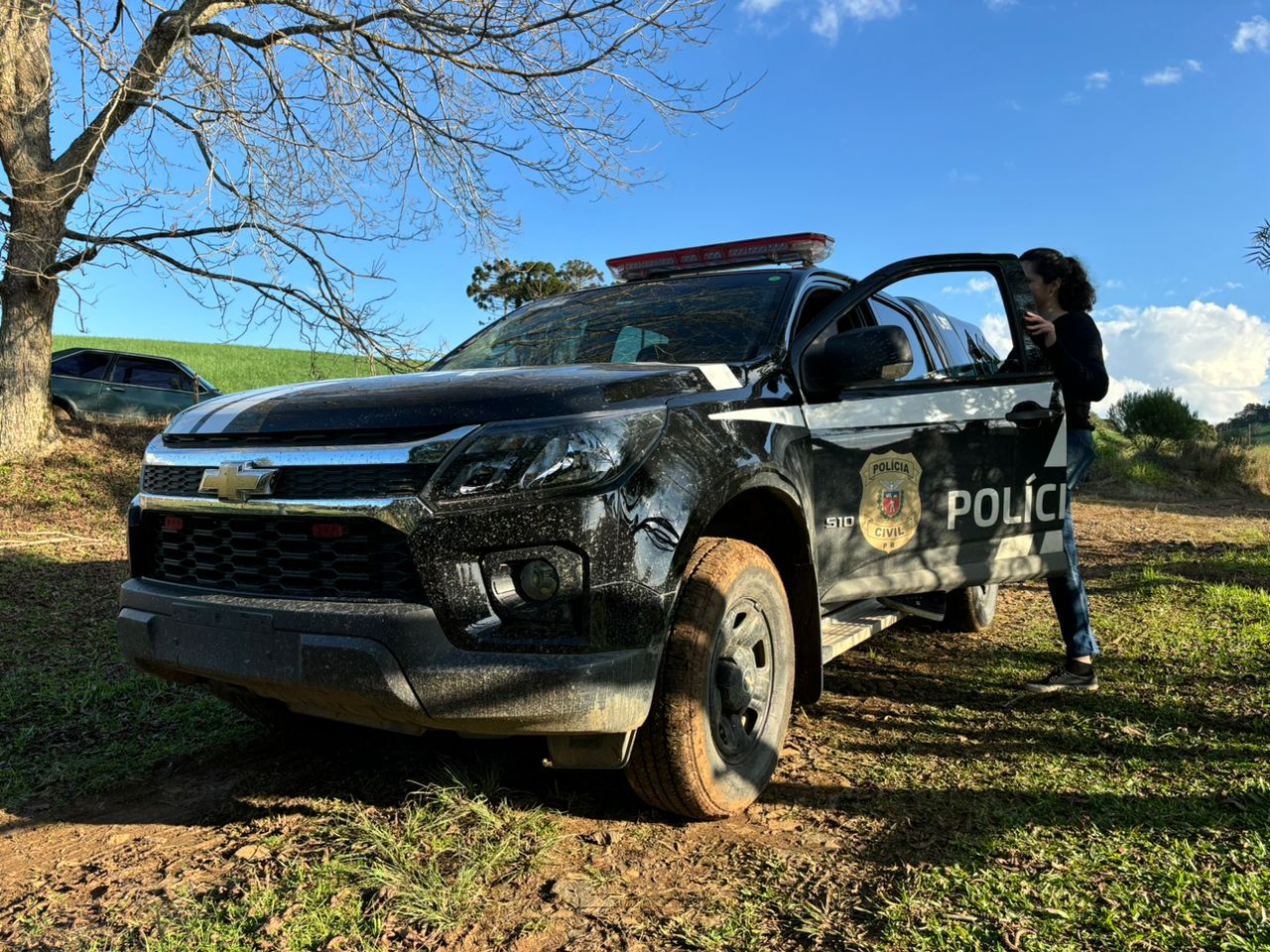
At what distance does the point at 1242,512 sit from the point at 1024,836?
1332 cm

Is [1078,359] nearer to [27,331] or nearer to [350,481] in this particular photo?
[350,481]

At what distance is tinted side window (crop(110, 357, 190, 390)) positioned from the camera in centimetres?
1518

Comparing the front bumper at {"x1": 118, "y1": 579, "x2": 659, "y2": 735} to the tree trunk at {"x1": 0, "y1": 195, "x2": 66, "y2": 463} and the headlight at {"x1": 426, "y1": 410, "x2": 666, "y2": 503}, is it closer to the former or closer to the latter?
the headlight at {"x1": 426, "y1": 410, "x2": 666, "y2": 503}

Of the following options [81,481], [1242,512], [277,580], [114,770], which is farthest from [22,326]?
[1242,512]

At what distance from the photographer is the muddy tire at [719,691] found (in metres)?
2.51

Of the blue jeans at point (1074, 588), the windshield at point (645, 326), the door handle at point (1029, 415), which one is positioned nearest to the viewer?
the windshield at point (645, 326)

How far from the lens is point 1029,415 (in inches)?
159

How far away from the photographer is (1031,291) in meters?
4.28

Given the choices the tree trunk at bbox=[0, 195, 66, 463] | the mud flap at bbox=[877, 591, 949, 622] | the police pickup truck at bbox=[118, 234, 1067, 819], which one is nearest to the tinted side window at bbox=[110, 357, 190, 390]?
the tree trunk at bbox=[0, 195, 66, 463]

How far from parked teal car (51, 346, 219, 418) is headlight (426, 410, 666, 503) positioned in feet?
44.6

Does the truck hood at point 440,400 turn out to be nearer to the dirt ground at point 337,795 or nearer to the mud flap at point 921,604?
the dirt ground at point 337,795

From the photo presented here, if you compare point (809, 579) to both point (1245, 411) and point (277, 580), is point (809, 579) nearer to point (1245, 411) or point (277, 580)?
point (277, 580)

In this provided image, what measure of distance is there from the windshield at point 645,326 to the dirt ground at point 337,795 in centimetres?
152

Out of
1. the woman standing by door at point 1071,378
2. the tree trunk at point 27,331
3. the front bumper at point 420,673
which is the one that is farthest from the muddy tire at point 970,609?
the tree trunk at point 27,331
